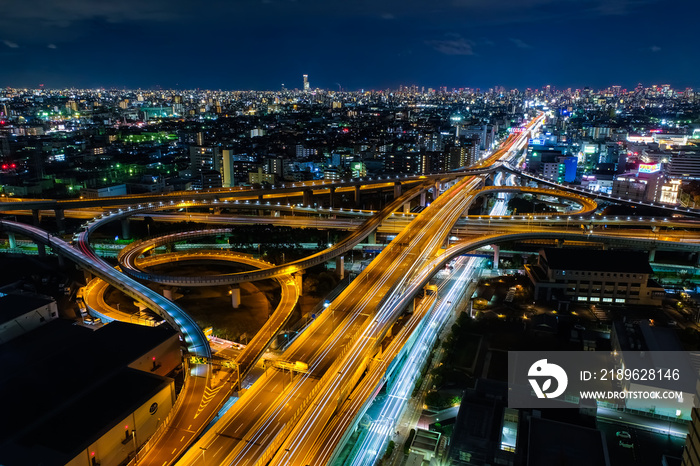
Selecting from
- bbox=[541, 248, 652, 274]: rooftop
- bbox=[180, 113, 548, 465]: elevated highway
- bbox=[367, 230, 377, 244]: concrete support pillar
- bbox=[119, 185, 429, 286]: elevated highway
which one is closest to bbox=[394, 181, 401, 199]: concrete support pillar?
bbox=[119, 185, 429, 286]: elevated highway

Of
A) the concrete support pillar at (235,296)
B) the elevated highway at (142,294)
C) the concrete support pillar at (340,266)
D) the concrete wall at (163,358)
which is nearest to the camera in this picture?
the concrete wall at (163,358)

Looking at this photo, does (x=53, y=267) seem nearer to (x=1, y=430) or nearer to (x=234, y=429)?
(x=1, y=430)

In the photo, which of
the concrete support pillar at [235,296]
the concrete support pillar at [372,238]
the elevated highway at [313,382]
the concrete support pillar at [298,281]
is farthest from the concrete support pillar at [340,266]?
the concrete support pillar at [235,296]

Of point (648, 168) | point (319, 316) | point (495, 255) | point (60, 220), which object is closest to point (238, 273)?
point (319, 316)

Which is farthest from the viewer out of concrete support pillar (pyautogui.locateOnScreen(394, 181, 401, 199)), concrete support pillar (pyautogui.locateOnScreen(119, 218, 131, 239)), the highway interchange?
concrete support pillar (pyautogui.locateOnScreen(394, 181, 401, 199))

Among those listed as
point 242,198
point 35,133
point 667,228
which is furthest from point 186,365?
point 35,133

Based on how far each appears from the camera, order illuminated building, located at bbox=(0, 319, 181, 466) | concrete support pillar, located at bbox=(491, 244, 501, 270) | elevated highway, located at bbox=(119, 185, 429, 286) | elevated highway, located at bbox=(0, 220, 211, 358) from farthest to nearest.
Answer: concrete support pillar, located at bbox=(491, 244, 501, 270) < elevated highway, located at bbox=(119, 185, 429, 286) < elevated highway, located at bbox=(0, 220, 211, 358) < illuminated building, located at bbox=(0, 319, 181, 466)

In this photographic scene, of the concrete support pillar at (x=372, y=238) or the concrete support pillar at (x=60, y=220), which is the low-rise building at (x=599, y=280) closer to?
the concrete support pillar at (x=372, y=238)

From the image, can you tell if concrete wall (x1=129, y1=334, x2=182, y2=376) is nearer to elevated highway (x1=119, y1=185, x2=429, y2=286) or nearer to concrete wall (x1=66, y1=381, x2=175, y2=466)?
concrete wall (x1=66, y1=381, x2=175, y2=466)
